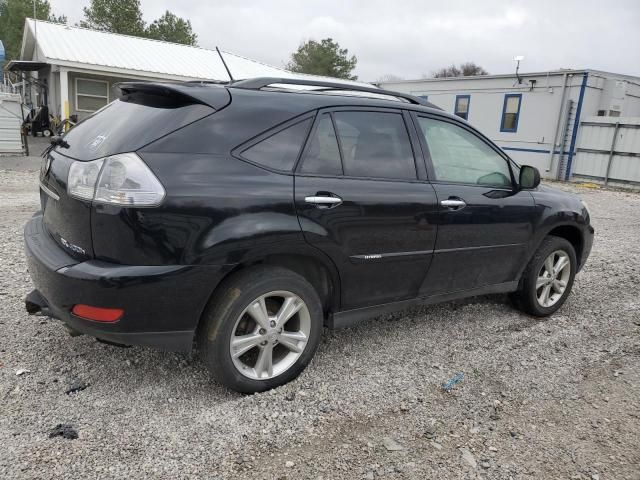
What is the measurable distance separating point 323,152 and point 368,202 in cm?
41

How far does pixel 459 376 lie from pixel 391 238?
104 cm

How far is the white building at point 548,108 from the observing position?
60.0ft

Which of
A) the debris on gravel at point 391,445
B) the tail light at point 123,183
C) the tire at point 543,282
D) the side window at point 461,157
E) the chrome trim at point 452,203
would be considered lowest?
the debris on gravel at point 391,445

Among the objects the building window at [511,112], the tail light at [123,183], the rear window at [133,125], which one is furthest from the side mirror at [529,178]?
the building window at [511,112]

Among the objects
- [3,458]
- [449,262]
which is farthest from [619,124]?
[3,458]

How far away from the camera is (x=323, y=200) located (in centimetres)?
300

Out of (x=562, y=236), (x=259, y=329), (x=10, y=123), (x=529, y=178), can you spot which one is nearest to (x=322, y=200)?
(x=259, y=329)

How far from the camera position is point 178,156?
262cm

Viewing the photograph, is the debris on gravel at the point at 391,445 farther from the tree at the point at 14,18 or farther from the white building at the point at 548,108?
the tree at the point at 14,18

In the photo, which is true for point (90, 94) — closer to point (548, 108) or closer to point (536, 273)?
point (548, 108)

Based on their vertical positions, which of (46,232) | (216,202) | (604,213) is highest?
(216,202)

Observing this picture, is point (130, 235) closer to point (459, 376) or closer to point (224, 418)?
point (224, 418)

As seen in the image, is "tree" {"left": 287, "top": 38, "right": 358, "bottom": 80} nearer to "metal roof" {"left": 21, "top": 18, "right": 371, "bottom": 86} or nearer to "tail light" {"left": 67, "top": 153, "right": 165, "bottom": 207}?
"metal roof" {"left": 21, "top": 18, "right": 371, "bottom": 86}

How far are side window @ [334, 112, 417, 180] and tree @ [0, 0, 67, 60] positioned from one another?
42.7 meters
